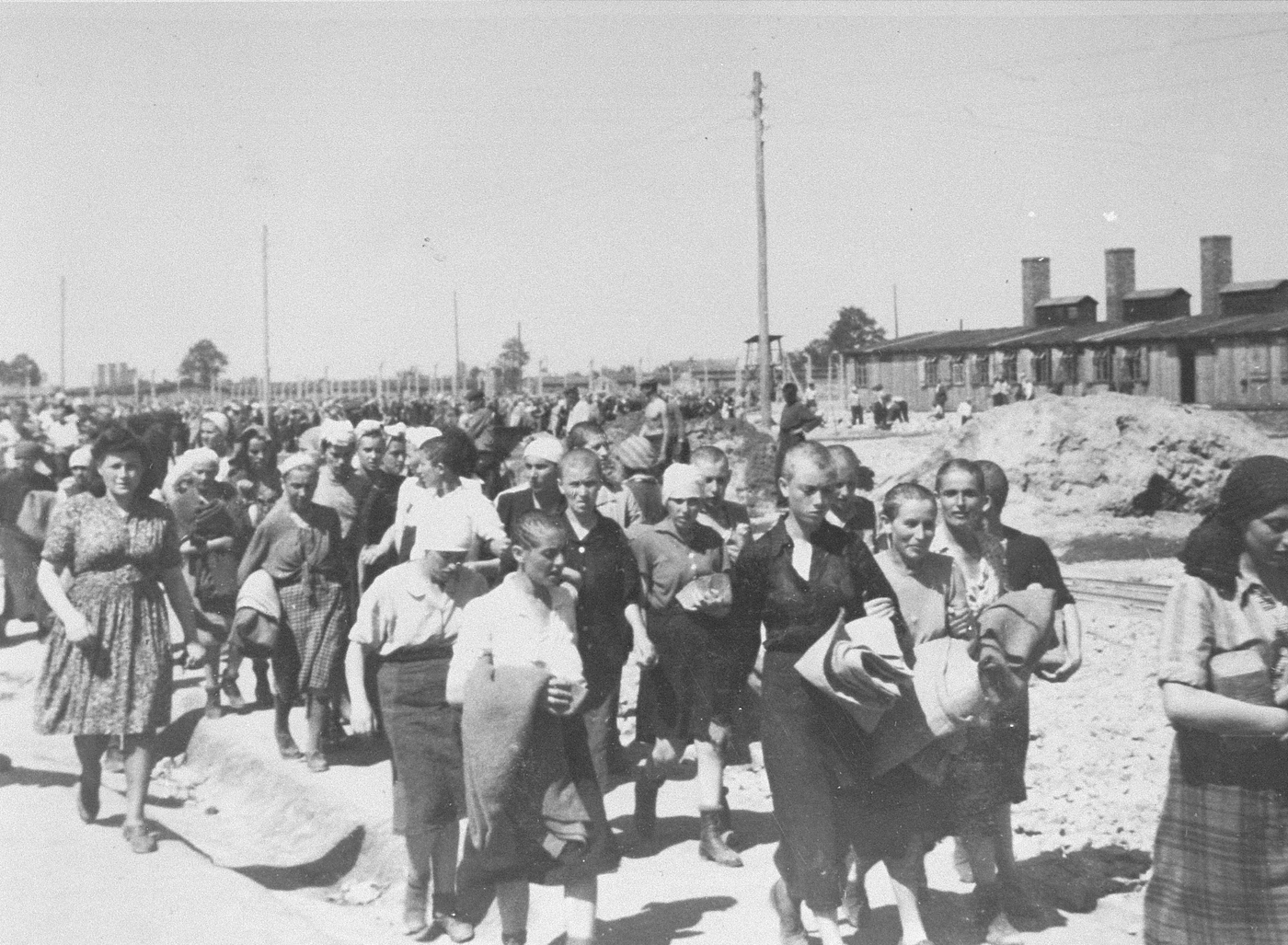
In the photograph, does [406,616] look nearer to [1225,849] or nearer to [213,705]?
[1225,849]

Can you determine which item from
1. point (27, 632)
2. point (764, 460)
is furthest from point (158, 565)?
point (764, 460)

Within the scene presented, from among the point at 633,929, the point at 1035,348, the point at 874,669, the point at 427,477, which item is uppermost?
the point at 1035,348

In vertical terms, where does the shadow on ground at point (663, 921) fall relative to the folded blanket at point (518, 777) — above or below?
below

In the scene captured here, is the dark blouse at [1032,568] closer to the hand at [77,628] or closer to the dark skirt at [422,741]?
the dark skirt at [422,741]

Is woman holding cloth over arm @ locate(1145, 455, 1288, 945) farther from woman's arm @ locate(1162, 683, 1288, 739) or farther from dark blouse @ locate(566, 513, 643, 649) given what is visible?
dark blouse @ locate(566, 513, 643, 649)

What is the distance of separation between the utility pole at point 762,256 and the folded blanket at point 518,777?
76.8 feet

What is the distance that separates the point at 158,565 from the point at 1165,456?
46.1ft

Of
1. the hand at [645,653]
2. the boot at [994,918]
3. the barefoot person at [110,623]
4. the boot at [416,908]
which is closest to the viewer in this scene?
the boot at [994,918]

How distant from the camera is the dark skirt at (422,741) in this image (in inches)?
220

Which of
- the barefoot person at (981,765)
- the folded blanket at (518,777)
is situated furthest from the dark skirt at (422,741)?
the barefoot person at (981,765)

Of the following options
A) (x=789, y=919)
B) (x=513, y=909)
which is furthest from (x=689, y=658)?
(x=513, y=909)

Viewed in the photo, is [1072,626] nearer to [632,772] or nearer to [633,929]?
[633,929]

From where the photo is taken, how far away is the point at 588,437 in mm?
8586

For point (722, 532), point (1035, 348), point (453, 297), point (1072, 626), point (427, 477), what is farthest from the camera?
point (453, 297)
